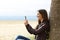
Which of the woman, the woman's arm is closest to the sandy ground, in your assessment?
the woman

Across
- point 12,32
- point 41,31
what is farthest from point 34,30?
point 12,32

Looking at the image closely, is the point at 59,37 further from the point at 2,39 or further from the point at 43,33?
the point at 2,39

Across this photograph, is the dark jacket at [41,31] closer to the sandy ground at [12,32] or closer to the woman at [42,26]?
the woman at [42,26]

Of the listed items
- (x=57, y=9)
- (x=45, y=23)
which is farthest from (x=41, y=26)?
(x=57, y=9)

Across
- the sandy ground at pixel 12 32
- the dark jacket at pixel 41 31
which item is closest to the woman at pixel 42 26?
the dark jacket at pixel 41 31

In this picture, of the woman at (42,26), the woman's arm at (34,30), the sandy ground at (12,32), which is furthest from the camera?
the sandy ground at (12,32)

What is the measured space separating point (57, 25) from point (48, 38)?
42 cm

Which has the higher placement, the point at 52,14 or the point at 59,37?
the point at 52,14

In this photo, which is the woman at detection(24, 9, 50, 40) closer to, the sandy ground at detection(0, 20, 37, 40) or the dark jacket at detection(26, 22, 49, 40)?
the dark jacket at detection(26, 22, 49, 40)

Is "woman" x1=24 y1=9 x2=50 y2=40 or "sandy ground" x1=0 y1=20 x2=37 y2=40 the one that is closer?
"woman" x1=24 y1=9 x2=50 y2=40

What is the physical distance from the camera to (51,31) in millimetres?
8188

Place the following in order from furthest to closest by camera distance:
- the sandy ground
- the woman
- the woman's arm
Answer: the sandy ground
the woman
the woman's arm

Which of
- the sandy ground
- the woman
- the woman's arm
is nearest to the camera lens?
the woman's arm

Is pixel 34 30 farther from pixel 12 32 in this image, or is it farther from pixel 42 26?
pixel 12 32
